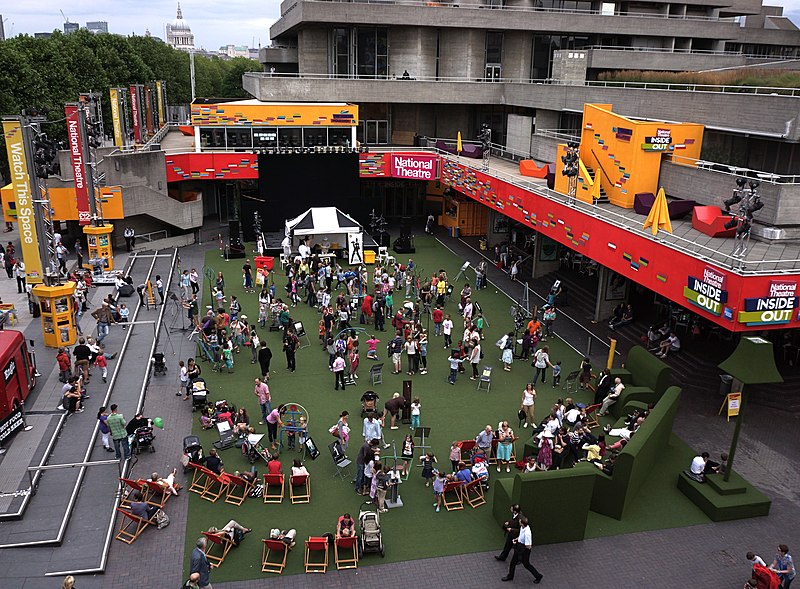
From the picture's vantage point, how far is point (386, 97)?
48438mm

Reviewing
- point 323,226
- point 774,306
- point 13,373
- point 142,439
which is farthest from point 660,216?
point 13,373

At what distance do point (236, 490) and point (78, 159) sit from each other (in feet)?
72.8

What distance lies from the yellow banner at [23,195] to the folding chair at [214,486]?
13.4 metres

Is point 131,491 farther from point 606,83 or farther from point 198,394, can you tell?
point 606,83

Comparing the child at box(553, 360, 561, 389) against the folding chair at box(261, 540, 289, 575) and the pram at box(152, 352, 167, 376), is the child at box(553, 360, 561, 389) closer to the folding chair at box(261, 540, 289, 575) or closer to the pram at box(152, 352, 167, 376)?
the folding chair at box(261, 540, 289, 575)

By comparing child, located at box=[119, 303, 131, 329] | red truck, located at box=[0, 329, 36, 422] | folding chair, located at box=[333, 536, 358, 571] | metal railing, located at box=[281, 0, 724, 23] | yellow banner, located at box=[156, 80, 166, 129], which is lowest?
folding chair, located at box=[333, 536, 358, 571]

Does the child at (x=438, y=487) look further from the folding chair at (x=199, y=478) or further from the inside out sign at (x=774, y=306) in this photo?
the inside out sign at (x=774, y=306)

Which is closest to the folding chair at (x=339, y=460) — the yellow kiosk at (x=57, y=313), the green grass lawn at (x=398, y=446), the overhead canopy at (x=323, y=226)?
the green grass lawn at (x=398, y=446)

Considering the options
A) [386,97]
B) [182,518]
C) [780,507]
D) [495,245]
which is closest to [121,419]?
[182,518]

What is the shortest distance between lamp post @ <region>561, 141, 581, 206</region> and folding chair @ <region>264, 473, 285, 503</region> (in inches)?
683

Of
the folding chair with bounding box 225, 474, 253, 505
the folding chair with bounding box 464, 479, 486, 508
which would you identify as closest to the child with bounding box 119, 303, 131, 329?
the folding chair with bounding box 225, 474, 253, 505

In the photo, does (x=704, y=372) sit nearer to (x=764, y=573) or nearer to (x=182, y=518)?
(x=764, y=573)

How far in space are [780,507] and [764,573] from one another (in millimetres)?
4098

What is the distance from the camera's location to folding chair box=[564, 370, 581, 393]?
73.4ft
